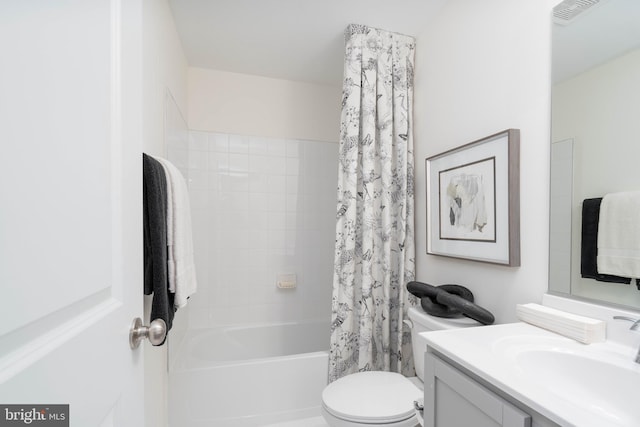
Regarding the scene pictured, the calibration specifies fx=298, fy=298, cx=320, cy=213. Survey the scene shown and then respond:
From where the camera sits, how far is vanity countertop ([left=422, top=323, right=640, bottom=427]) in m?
0.66

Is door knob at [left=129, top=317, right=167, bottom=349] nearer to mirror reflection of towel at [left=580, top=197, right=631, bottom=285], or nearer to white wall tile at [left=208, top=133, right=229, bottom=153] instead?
mirror reflection of towel at [left=580, top=197, right=631, bottom=285]

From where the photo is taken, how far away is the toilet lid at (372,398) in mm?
1203

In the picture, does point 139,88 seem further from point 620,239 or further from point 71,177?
point 620,239

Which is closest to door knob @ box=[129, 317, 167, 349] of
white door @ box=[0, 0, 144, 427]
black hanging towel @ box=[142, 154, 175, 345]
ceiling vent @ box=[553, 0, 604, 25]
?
white door @ box=[0, 0, 144, 427]

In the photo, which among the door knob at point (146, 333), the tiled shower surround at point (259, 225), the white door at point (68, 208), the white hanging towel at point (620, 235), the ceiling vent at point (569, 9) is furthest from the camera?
the tiled shower surround at point (259, 225)

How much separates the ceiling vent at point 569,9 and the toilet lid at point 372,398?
157cm

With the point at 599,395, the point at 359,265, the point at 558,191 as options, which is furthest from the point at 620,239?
the point at 359,265

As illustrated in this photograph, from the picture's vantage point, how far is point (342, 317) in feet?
5.72

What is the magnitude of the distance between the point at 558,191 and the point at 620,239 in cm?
23

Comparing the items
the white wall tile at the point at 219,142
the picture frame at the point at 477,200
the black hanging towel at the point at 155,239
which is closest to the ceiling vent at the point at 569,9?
the picture frame at the point at 477,200

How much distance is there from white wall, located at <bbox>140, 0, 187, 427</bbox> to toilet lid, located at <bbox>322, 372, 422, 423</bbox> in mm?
775

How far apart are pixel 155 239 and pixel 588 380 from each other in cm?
131

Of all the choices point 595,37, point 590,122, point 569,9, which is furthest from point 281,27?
point 590,122

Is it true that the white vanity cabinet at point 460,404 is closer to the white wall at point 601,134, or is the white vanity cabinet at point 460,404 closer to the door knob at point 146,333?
the white wall at point 601,134
